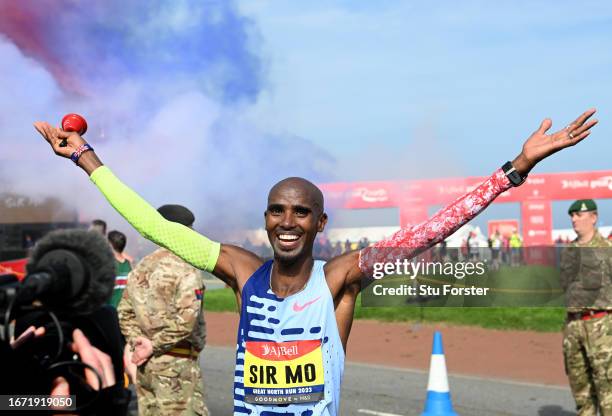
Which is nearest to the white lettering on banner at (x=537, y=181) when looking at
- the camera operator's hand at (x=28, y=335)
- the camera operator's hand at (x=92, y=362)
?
the camera operator's hand at (x=92, y=362)

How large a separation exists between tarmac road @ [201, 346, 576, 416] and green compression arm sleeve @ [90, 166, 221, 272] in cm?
577

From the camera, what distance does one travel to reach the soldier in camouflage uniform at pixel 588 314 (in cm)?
705

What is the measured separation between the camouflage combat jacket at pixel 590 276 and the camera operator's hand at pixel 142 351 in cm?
381

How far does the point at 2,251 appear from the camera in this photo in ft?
40.1

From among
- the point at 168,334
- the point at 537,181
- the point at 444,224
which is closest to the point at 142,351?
the point at 168,334

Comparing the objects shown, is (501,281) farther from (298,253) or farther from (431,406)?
(298,253)

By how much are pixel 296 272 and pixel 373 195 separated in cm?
4078

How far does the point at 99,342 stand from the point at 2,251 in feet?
35.5

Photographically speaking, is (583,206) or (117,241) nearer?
(583,206)

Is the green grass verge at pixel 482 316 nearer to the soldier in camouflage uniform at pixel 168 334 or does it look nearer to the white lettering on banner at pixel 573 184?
the soldier in camouflage uniform at pixel 168 334

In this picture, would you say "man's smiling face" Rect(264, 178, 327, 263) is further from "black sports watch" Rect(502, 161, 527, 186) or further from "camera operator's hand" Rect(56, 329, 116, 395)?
"camera operator's hand" Rect(56, 329, 116, 395)

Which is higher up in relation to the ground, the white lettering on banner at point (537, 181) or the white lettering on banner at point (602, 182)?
the white lettering on banner at point (537, 181)

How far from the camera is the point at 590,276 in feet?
23.8

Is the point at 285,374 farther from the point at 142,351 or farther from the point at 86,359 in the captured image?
the point at 142,351
